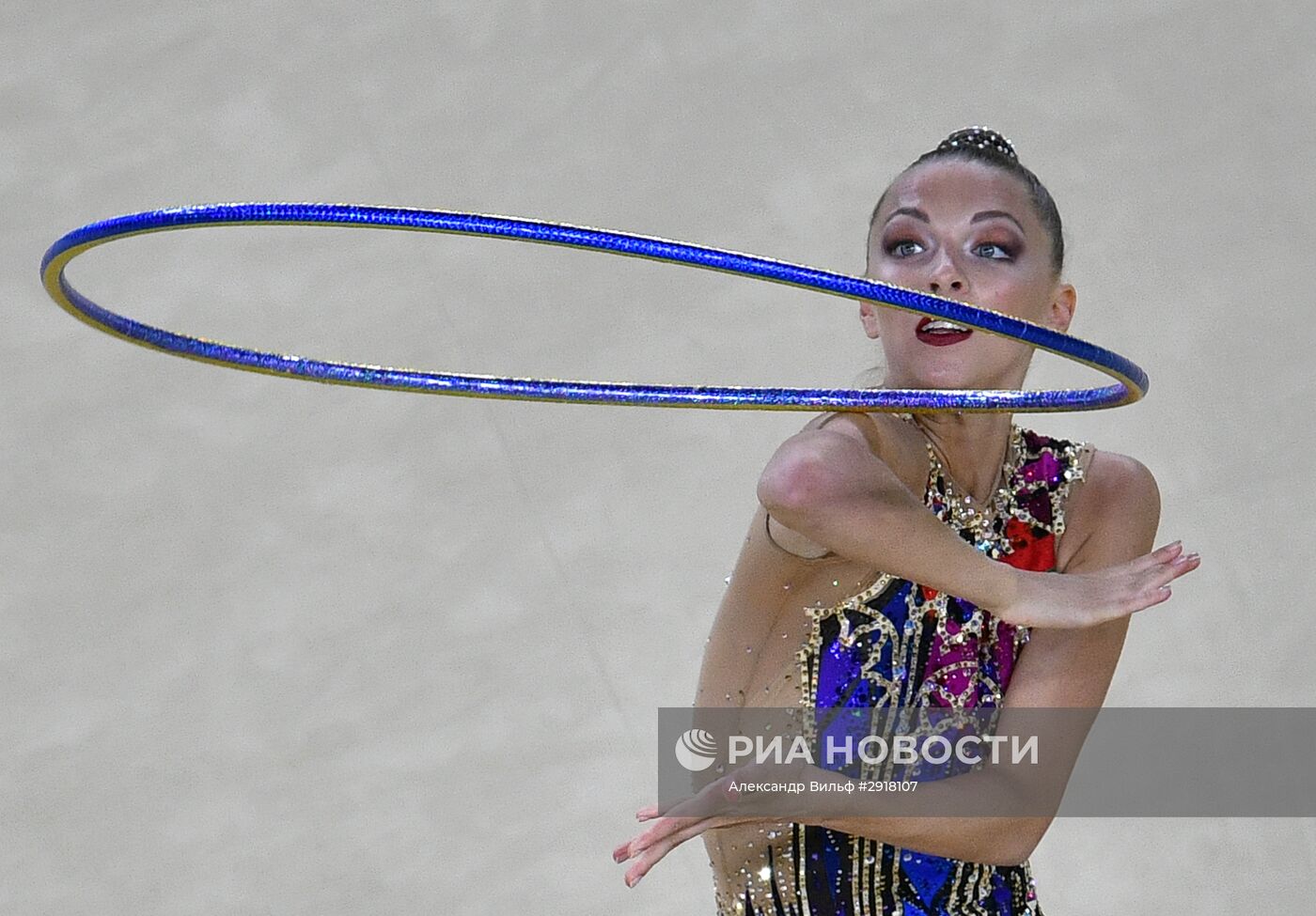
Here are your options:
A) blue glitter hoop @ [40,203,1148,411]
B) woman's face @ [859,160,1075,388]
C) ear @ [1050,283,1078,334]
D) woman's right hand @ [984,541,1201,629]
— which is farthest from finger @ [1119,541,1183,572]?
ear @ [1050,283,1078,334]

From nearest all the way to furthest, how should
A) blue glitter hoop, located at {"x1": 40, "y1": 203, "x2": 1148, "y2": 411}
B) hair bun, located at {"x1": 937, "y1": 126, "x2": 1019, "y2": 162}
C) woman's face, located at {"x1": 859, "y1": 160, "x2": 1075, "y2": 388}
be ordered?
blue glitter hoop, located at {"x1": 40, "y1": 203, "x2": 1148, "y2": 411} < woman's face, located at {"x1": 859, "y1": 160, "x2": 1075, "y2": 388} < hair bun, located at {"x1": 937, "y1": 126, "x2": 1019, "y2": 162}

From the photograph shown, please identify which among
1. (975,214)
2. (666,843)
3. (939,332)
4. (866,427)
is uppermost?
(975,214)

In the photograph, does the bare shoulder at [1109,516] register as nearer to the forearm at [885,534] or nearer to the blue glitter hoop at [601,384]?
the blue glitter hoop at [601,384]

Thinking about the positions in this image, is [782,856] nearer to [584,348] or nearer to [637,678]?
[637,678]

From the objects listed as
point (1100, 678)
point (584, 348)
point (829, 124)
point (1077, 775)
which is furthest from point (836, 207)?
point (1100, 678)

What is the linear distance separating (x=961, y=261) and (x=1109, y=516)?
0.28m

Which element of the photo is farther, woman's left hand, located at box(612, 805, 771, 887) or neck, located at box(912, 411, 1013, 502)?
neck, located at box(912, 411, 1013, 502)

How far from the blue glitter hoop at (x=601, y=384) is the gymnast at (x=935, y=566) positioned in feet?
0.20

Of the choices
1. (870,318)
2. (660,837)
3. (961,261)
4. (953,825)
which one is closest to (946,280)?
(961,261)

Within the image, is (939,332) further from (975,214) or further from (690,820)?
(690,820)

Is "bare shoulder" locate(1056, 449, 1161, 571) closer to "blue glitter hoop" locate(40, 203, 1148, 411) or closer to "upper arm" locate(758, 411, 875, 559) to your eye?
"blue glitter hoop" locate(40, 203, 1148, 411)

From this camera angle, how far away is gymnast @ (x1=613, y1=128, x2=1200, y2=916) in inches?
69.7

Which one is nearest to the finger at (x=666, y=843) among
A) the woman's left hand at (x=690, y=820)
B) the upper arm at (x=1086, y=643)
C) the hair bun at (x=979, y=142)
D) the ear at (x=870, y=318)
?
the woman's left hand at (x=690, y=820)

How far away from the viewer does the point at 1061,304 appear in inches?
83.3
